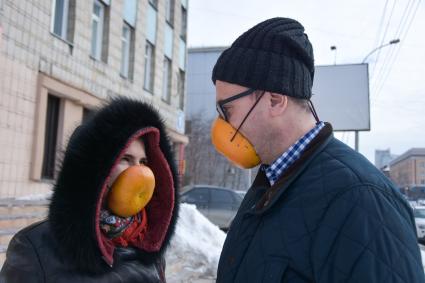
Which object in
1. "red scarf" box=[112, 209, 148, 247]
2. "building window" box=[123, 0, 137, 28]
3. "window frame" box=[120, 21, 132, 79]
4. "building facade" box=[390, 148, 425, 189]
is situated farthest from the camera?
"building facade" box=[390, 148, 425, 189]

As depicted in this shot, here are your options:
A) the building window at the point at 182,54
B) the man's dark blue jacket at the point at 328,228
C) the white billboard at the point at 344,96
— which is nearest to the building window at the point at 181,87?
the building window at the point at 182,54

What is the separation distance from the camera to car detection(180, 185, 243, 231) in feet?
43.4

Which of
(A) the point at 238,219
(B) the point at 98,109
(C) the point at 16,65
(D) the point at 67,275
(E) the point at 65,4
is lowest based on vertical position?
(D) the point at 67,275

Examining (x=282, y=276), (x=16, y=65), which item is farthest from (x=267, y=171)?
(x=16, y=65)

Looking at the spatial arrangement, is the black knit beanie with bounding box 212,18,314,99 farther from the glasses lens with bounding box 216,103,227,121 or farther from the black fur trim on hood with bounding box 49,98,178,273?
the black fur trim on hood with bounding box 49,98,178,273

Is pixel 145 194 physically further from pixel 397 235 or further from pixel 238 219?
pixel 397 235

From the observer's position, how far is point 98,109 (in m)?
2.52

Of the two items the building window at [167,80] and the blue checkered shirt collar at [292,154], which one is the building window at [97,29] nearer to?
the building window at [167,80]

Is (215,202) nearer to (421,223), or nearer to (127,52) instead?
(127,52)

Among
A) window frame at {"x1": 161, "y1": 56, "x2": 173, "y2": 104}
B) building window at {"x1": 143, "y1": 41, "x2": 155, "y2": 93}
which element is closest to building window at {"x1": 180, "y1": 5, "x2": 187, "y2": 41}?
window frame at {"x1": 161, "y1": 56, "x2": 173, "y2": 104}

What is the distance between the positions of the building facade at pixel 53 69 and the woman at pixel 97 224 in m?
3.54

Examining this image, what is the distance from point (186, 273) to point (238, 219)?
18.2 ft

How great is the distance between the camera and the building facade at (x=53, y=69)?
9078 mm

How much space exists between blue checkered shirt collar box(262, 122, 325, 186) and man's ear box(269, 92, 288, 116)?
0.13m
